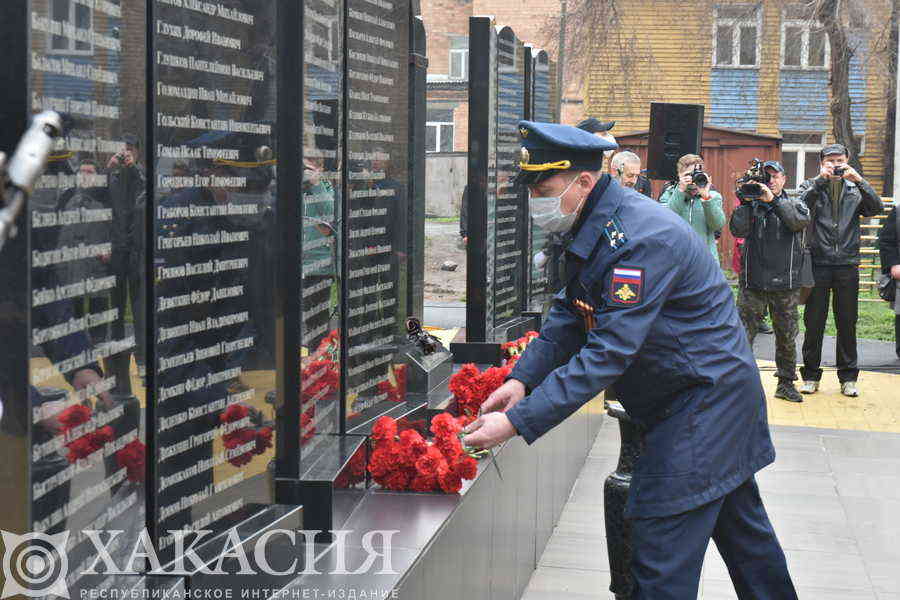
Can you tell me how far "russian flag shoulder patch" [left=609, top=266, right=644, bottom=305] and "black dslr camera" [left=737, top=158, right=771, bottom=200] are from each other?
704 cm

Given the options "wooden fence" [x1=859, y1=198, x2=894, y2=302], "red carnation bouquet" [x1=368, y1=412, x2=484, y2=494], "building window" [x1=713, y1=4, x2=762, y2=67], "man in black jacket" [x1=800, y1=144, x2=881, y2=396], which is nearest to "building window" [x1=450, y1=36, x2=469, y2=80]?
"building window" [x1=713, y1=4, x2=762, y2=67]

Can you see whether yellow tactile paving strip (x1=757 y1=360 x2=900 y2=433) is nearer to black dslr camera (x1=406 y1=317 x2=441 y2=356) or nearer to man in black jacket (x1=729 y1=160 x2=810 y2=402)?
man in black jacket (x1=729 y1=160 x2=810 y2=402)

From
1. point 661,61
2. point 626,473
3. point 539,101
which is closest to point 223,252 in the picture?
point 626,473

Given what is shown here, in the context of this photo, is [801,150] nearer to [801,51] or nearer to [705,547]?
[801,51]

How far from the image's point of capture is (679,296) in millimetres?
3715

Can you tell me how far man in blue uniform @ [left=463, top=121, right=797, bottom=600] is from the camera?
358 cm

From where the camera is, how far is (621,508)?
5086 millimetres

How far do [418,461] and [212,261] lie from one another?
57.3 inches

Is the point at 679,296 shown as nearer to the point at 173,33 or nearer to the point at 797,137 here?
the point at 173,33

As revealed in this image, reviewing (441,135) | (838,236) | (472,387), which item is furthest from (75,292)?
(441,135)

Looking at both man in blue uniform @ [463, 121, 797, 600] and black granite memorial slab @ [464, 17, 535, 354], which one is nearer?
man in blue uniform @ [463, 121, 797, 600]

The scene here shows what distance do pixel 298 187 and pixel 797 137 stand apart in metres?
31.5

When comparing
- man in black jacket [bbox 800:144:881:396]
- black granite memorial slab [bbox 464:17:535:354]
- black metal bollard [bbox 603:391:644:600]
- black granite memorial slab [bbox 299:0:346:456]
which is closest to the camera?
black granite memorial slab [bbox 299:0:346:456]

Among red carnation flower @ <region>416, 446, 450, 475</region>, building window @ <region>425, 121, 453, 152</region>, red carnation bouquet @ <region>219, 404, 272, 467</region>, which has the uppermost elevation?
building window @ <region>425, 121, 453, 152</region>
